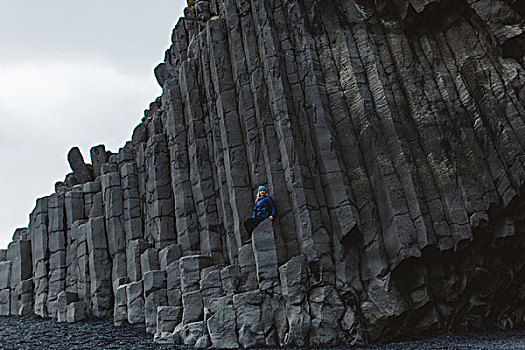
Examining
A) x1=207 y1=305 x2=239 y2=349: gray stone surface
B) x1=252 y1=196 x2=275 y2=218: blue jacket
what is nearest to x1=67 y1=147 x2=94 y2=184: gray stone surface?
x1=252 y1=196 x2=275 y2=218: blue jacket

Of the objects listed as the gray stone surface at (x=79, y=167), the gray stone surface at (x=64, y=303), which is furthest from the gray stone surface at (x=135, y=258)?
the gray stone surface at (x=79, y=167)

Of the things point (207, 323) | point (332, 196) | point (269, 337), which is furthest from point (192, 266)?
point (332, 196)

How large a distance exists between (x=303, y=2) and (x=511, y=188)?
29.2 ft

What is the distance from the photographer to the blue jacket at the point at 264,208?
1576 cm

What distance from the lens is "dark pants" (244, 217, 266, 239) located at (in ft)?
51.6

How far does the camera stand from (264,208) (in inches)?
622

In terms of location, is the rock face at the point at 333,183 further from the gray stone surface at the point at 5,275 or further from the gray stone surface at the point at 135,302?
the gray stone surface at the point at 5,275

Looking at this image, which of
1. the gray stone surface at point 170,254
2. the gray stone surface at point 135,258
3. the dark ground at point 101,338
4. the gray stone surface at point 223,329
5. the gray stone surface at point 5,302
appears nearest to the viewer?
the dark ground at point 101,338

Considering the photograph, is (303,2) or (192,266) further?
(303,2)

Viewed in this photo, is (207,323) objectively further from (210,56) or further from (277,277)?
(210,56)

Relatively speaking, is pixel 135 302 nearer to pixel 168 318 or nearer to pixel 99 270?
pixel 168 318

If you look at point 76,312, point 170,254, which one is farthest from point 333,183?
point 76,312

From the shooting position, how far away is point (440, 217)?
14875 millimetres

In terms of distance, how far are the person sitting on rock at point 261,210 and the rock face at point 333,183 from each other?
292mm
